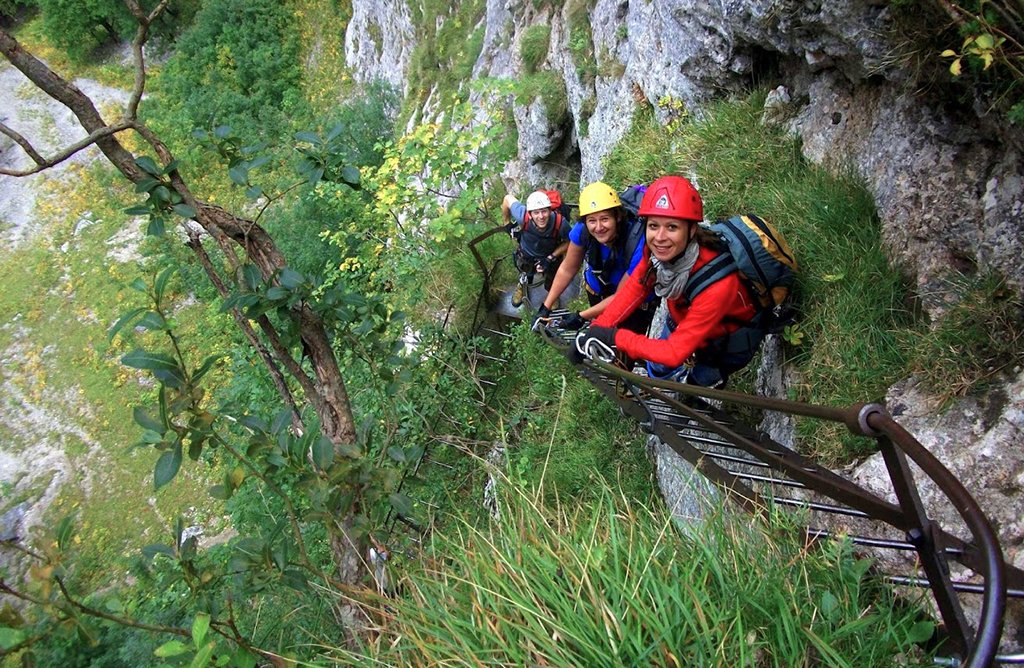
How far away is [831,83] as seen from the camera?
16.3ft

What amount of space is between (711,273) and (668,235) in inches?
13.0

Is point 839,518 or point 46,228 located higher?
point 839,518

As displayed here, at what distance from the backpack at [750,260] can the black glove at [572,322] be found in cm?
150

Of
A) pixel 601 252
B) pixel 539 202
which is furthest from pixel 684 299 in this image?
pixel 539 202

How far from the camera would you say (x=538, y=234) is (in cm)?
648

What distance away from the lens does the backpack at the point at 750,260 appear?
3.73 metres

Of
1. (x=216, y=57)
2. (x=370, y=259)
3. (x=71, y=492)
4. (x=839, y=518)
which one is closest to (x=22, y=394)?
(x=71, y=492)

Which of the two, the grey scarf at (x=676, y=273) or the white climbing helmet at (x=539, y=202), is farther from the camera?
the white climbing helmet at (x=539, y=202)

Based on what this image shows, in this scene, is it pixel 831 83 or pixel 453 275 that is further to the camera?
pixel 453 275

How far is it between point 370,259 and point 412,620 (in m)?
6.93

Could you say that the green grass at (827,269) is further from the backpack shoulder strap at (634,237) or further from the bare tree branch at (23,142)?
the bare tree branch at (23,142)

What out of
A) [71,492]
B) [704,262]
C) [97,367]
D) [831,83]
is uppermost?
[831,83]

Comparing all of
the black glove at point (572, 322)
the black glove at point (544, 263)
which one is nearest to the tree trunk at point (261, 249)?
the black glove at point (572, 322)

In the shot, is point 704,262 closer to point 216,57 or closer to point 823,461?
point 823,461
